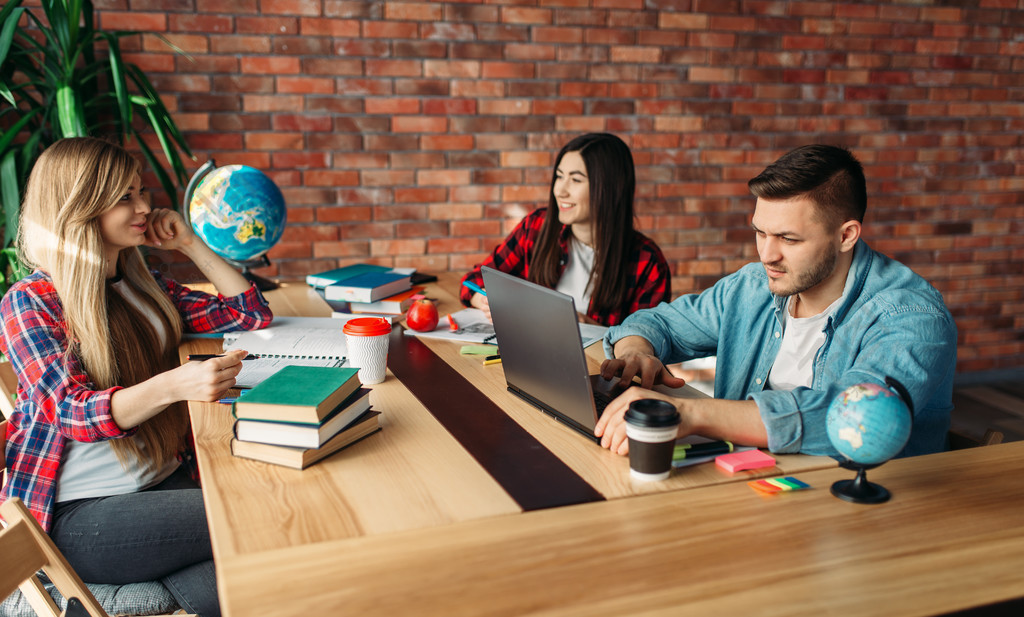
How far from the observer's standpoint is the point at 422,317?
2.02 meters

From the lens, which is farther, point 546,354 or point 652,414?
point 546,354

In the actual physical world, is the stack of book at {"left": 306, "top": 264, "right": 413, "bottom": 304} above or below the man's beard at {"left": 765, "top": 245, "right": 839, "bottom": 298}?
below

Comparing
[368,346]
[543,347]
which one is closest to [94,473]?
[368,346]

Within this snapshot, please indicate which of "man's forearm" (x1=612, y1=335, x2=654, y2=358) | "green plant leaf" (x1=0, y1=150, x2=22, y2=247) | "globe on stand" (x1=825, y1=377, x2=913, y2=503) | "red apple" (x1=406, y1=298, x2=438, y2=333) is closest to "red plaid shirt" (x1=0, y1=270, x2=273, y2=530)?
"red apple" (x1=406, y1=298, x2=438, y2=333)

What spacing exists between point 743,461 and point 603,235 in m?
1.32

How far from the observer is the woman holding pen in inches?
95.5

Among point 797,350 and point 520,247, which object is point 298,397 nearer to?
point 797,350

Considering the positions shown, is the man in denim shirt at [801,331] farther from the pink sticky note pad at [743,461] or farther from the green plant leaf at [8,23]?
the green plant leaf at [8,23]

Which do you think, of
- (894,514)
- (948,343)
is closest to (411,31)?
(948,343)

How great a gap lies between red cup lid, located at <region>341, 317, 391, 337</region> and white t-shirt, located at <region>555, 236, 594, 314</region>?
999mm

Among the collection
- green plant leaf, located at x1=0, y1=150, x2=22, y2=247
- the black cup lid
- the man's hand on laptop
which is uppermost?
green plant leaf, located at x1=0, y1=150, x2=22, y2=247

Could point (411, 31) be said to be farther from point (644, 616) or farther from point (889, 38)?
point (644, 616)

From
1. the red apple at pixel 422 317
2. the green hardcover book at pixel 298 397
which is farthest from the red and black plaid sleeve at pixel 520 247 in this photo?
the green hardcover book at pixel 298 397

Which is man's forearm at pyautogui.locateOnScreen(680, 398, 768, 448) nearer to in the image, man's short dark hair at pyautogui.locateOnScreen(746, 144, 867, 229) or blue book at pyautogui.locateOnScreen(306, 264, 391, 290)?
man's short dark hair at pyautogui.locateOnScreen(746, 144, 867, 229)
